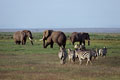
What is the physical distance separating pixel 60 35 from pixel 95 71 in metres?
17.3

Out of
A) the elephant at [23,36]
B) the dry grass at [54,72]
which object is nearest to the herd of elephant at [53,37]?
the elephant at [23,36]

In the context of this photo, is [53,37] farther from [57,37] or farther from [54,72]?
[54,72]

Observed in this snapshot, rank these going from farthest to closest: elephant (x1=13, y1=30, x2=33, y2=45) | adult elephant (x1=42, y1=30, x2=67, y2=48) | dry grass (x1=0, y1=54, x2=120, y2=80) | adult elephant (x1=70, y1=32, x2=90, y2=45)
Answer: elephant (x1=13, y1=30, x2=33, y2=45)
adult elephant (x1=70, y1=32, x2=90, y2=45)
adult elephant (x1=42, y1=30, x2=67, y2=48)
dry grass (x1=0, y1=54, x2=120, y2=80)

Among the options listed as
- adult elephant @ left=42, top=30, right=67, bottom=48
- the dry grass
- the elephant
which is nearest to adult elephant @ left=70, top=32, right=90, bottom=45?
the elephant

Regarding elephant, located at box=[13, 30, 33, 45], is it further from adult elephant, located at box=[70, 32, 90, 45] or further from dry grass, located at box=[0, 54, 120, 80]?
dry grass, located at box=[0, 54, 120, 80]

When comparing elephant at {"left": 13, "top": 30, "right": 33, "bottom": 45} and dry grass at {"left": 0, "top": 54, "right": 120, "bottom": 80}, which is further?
elephant at {"left": 13, "top": 30, "right": 33, "bottom": 45}

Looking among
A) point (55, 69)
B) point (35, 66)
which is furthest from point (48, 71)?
point (35, 66)

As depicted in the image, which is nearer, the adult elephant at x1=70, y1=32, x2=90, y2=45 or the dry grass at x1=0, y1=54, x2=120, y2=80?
the dry grass at x1=0, y1=54, x2=120, y2=80

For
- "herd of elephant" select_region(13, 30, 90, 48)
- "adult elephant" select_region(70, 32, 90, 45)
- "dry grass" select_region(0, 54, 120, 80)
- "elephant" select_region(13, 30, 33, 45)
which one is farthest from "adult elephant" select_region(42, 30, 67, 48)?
"dry grass" select_region(0, 54, 120, 80)

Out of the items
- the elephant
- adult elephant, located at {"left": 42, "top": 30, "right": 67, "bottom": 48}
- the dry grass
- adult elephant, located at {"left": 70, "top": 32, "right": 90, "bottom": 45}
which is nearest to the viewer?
the dry grass

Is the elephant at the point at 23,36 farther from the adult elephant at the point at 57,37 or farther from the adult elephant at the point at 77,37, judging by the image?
the adult elephant at the point at 57,37

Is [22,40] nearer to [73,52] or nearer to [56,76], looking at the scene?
[73,52]

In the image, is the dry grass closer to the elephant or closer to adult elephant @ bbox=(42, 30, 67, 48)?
adult elephant @ bbox=(42, 30, 67, 48)

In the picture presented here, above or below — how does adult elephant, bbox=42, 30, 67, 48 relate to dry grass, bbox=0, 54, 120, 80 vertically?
above
